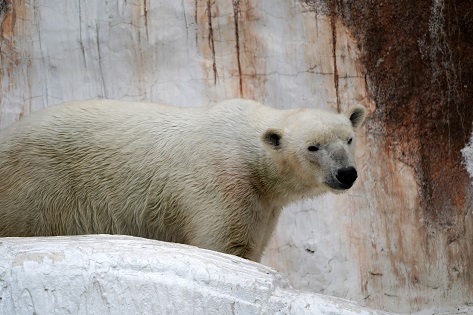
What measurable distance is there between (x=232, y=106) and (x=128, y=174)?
87 cm

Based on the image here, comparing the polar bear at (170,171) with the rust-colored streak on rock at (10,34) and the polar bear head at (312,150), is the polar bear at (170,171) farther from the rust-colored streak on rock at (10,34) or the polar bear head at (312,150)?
the rust-colored streak on rock at (10,34)

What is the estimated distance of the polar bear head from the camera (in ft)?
17.4

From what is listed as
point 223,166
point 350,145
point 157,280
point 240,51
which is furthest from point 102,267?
point 240,51

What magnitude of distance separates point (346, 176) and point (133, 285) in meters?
1.93

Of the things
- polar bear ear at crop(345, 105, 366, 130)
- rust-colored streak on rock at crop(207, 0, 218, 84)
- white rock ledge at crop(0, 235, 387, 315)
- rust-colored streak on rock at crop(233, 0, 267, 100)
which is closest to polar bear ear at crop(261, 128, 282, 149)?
polar bear ear at crop(345, 105, 366, 130)

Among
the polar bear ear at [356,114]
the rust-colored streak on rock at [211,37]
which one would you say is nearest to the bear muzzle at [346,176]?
the polar bear ear at [356,114]

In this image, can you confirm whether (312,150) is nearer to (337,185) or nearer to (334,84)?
(337,185)

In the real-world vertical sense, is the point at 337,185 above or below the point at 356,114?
below

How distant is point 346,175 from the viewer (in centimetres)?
519

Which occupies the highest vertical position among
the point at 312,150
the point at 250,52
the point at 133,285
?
the point at 250,52

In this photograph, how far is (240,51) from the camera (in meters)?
7.31

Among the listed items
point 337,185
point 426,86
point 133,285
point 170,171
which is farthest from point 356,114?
point 133,285

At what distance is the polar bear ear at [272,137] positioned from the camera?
5.50 metres

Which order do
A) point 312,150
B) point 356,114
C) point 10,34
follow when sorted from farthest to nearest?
point 10,34
point 356,114
point 312,150
